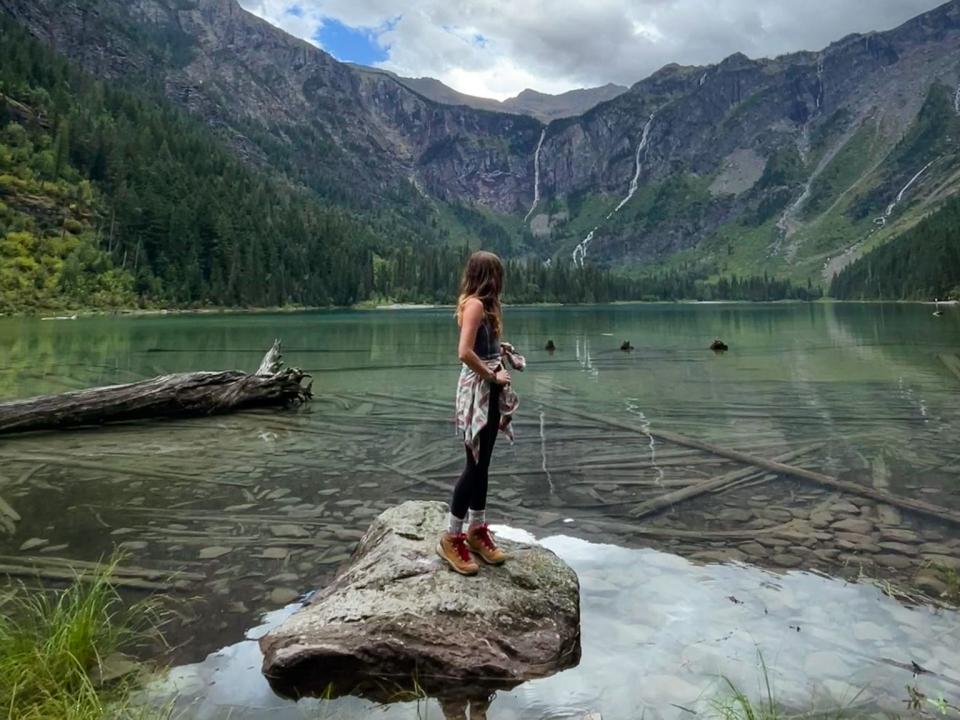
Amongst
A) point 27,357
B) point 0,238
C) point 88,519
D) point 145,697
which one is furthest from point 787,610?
point 0,238

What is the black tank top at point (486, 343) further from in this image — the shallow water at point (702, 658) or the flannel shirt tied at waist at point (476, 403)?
the shallow water at point (702, 658)

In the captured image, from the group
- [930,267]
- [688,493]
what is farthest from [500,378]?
[930,267]

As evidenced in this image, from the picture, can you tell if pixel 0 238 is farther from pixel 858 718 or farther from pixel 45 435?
pixel 858 718

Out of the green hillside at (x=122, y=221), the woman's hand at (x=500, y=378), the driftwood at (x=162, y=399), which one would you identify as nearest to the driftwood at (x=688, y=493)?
the woman's hand at (x=500, y=378)

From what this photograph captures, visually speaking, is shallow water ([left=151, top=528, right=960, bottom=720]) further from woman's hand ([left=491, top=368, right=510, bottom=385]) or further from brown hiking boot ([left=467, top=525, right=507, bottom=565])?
woman's hand ([left=491, top=368, right=510, bottom=385])

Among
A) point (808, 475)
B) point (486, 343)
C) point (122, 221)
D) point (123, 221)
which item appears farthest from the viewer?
point (123, 221)

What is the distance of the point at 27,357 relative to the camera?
1432 inches

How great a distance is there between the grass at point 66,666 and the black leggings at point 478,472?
3.20 m

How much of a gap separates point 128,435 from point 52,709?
1431 centimetres

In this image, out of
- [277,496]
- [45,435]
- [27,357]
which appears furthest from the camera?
[27,357]

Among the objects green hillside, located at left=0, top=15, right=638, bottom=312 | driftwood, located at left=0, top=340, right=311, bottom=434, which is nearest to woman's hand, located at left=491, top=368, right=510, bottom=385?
driftwood, located at left=0, top=340, right=311, bottom=434

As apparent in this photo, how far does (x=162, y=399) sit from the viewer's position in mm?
18875

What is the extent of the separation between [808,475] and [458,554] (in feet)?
29.4

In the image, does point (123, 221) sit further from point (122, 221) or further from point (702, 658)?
point (702, 658)
